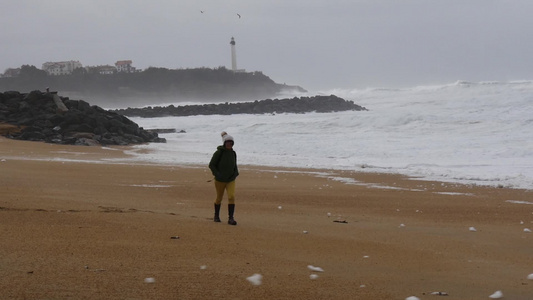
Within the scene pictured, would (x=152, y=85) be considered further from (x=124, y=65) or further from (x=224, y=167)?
(x=224, y=167)

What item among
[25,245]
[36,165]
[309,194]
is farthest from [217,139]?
[25,245]

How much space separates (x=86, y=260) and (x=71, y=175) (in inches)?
330

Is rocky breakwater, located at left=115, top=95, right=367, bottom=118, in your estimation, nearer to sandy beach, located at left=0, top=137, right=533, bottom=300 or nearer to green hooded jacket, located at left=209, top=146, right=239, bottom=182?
sandy beach, located at left=0, top=137, right=533, bottom=300

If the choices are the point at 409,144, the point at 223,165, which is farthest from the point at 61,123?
the point at 223,165

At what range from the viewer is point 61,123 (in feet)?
92.3

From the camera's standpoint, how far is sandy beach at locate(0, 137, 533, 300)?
5039mm

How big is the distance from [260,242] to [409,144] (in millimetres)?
18961

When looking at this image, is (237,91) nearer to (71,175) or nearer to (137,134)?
(137,134)

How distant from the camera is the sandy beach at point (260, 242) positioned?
5039mm

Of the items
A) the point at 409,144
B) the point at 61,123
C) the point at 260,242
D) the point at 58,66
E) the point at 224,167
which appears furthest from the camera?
the point at 58,66

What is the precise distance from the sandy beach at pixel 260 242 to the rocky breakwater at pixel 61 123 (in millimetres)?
14514

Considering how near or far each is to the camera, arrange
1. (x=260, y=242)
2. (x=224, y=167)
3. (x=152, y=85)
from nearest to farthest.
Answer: (x=260, y=242) < (x=224, y=167) < (x=152, y=85)

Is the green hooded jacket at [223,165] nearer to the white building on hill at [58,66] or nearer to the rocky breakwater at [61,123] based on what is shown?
the rocky breakwater at [61,123]

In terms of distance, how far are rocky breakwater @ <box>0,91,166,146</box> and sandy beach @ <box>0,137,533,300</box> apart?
14.5m
